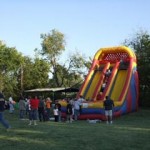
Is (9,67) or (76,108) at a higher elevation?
(9,67)

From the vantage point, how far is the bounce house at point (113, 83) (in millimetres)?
28644

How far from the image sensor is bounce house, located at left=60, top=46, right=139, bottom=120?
2864 cm

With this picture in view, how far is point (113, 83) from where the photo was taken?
31.8 meters

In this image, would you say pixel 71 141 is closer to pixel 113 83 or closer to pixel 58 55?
pixel 113 83

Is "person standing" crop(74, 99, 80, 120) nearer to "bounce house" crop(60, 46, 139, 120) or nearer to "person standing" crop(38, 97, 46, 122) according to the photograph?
"bounce house" crop(60, 46, 139, 120)

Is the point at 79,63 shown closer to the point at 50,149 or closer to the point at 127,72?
the point at 127,72

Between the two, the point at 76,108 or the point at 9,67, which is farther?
the point at 9,67

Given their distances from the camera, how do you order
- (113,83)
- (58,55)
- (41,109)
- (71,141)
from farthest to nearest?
(58,55) < (113,83) < (41,109) < (71,141)

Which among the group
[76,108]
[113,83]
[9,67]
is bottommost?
[76,108]

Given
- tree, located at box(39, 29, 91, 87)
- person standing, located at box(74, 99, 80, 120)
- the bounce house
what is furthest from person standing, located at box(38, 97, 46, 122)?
tree, located at box(39, 29, 91, 87)

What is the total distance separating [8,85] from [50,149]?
197ft

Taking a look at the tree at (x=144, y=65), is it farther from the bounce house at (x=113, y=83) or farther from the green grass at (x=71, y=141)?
the green grass at (x=71, y=141)

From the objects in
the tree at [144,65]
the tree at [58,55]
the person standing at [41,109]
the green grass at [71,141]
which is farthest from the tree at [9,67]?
the green grass at [71,141]

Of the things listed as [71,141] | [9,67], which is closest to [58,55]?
[9,67]
